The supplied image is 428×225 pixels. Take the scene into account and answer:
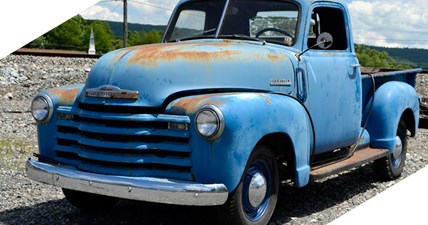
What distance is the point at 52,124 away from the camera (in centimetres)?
471

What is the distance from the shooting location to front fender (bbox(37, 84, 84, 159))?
15.4ft

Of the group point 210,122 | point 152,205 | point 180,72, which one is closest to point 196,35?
point 180,72

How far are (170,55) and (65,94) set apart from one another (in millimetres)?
929

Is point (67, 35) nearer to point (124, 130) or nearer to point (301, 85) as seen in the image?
point (301, 85)

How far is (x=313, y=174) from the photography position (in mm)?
4953

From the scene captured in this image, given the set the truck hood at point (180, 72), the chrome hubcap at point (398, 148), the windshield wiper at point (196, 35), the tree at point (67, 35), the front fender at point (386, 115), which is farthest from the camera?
the tree at point (67, 35)

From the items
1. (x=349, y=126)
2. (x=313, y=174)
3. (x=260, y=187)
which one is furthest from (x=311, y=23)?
(x=260, y=187)

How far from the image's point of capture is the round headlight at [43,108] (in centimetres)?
471

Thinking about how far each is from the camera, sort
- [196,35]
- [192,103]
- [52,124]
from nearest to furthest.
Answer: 1. [192,103]
2. [52,124]
3. [196,35]

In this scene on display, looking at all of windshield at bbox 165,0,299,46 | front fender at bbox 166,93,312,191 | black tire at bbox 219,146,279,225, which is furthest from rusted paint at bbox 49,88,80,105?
black tire at bbox 219,146,279,225

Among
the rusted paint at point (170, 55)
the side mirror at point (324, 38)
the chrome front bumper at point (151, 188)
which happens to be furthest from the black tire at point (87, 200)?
the side mirror at point (324, 38)

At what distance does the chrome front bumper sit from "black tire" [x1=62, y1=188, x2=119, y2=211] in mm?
939

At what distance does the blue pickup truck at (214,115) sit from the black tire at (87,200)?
10 millimetres

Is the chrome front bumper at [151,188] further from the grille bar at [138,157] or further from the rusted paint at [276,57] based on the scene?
the rusted paint at [276,57]
